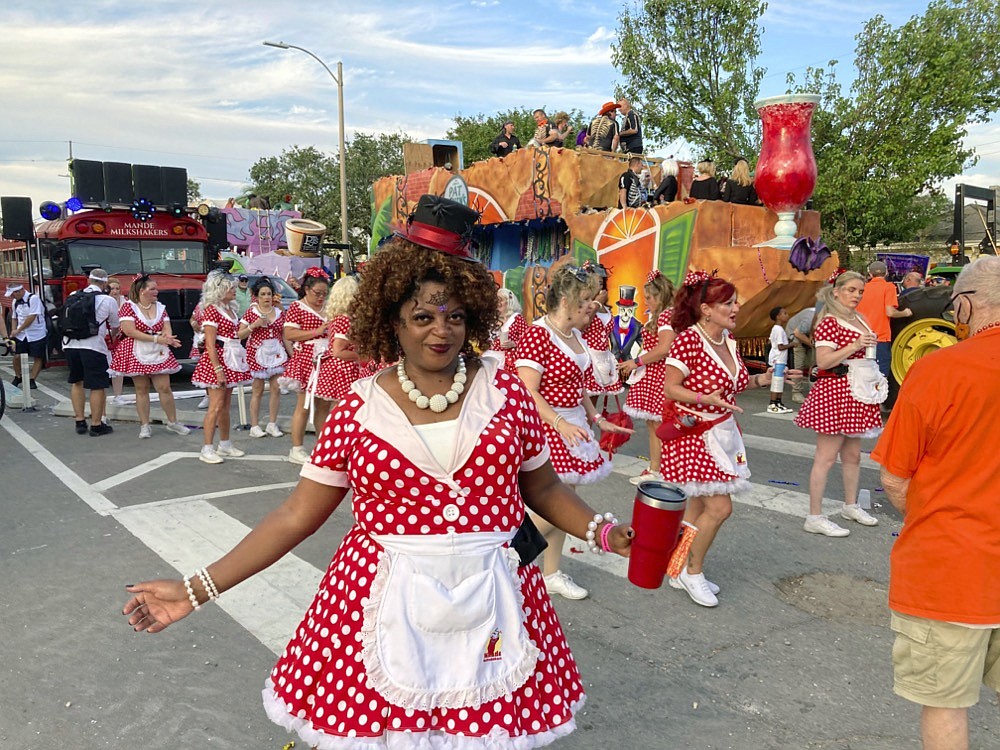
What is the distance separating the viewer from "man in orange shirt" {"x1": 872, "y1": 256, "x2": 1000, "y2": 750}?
2.29m

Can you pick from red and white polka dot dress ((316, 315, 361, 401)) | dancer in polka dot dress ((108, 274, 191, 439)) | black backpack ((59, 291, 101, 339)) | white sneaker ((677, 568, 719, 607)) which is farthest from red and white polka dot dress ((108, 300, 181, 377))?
white sneaker ((677, 568, 719, 607))

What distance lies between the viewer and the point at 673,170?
13617 mm

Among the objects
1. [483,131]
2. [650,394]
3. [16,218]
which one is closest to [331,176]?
[483,131]

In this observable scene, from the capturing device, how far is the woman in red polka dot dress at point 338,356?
6393 millimetres

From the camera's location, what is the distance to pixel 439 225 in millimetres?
2084

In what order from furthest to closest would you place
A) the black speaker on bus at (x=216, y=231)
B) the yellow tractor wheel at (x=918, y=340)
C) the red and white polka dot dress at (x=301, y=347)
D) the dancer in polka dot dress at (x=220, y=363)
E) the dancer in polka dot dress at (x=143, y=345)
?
1. the black speaker on bus at (x=216, y=231)
2. the yellow tractor wheel at (x=918, y=340)
3. the dancer in polka dot dress at (x=143, y=345)
4. the red and white polka dot dress at (x=301, y=347)
5. the dancer in polka dot dress at (x=220, y=363)

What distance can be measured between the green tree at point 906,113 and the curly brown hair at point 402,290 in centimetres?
2150

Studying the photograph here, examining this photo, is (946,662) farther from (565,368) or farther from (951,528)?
(565,368)

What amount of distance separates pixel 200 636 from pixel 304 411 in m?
4.02

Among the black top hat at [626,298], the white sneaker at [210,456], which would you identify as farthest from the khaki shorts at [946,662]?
the black top hat at [626,298]

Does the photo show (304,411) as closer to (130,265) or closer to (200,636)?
(200,636)

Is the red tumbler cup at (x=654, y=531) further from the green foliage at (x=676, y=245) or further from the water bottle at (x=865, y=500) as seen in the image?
the green foliage at (x=676, y=245)

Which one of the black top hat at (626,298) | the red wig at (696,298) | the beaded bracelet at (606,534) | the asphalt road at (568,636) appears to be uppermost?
the red wig at (696,298)

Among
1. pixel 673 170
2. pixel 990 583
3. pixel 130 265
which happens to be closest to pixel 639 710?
pixel 990 583
